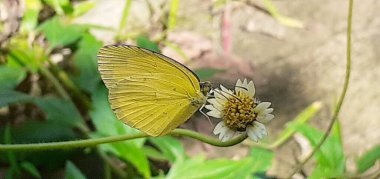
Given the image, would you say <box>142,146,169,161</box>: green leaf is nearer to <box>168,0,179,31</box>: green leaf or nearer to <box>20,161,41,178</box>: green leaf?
<box>20,161,41,178</box>: green leaf

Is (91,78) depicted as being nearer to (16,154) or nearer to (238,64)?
(16,154)

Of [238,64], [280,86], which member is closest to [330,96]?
[280,86]

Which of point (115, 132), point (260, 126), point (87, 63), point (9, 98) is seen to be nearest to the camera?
point (260, 126)

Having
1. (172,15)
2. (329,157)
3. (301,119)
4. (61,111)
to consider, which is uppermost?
(172,15)

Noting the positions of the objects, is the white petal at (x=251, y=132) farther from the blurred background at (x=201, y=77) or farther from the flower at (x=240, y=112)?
the blurred background at (x=201, y=77)

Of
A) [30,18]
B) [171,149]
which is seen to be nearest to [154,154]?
[171,149]

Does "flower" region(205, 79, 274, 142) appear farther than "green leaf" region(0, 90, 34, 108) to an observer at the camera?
No

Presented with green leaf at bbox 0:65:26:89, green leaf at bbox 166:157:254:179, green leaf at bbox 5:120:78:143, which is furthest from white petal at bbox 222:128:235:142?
green leaf at bbox 0:65:26:89

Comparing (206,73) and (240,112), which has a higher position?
(206,73)

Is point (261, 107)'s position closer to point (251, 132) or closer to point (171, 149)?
point (251, 132)
